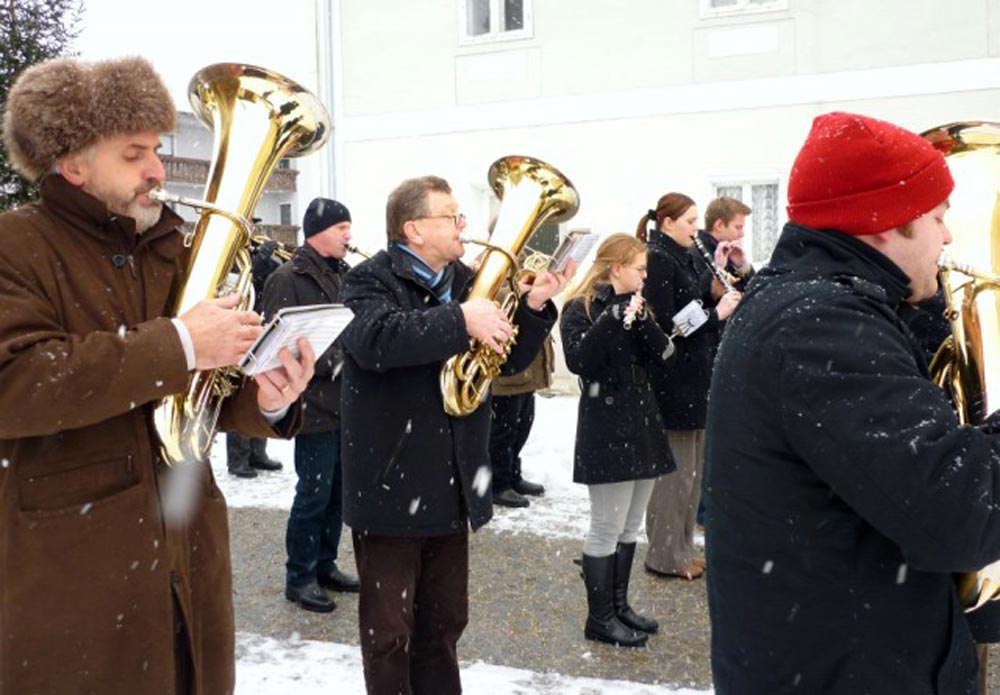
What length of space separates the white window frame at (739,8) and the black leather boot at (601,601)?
888 cm

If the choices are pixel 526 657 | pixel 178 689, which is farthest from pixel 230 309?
pixel 526 657

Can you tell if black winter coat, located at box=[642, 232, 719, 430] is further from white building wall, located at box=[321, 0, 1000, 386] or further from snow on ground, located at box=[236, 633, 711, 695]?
white building wall, located at box=[321, 0, 1000, 386]

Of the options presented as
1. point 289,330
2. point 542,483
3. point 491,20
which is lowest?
point 542,483

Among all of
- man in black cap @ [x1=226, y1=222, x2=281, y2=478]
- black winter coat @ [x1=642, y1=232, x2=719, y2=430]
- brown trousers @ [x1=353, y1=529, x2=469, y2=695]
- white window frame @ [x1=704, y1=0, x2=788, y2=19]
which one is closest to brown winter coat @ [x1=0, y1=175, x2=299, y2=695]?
brown trousers @ [x1=353, y1=529, x2=469, y2=695]

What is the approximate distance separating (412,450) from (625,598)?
176cm

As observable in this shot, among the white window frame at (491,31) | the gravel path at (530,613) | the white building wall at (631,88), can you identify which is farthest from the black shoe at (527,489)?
the white window frame at (491,31)

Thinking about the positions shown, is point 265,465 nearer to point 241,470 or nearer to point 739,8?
point 241,470

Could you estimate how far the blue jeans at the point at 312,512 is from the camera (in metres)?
5.14

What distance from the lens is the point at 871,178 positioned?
185cm

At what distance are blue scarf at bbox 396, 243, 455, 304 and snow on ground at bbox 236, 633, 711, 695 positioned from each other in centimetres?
163

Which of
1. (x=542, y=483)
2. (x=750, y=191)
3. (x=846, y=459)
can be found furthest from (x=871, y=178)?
(x=750, y=191)

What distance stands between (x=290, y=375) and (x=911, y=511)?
1526mm

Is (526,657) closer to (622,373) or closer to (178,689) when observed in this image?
(622,373)

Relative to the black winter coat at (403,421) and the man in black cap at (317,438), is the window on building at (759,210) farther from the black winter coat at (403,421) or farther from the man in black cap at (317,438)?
the black winter coat at (403,421)
